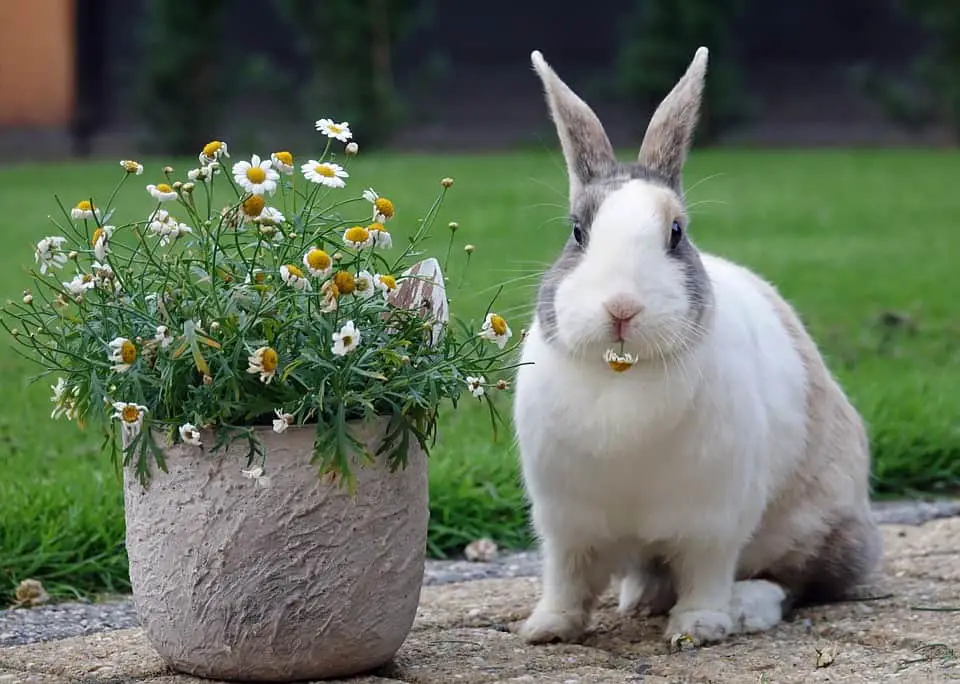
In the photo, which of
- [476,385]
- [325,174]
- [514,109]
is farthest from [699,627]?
[514,109]

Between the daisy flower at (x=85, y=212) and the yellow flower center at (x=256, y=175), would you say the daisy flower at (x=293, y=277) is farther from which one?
the daisy flower at (x=85, y=212)

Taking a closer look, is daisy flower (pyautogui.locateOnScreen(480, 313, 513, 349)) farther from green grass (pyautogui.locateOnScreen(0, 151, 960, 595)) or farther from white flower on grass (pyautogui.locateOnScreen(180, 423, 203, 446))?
white flower on grass (pyautogui.locateOnScreen(180, 423, 203, 446))

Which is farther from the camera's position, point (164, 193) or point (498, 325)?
point (498, 325)

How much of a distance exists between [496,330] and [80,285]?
727 mm

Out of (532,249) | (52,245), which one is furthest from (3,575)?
(532,249)

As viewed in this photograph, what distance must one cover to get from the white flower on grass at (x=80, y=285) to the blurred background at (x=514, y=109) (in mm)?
4496

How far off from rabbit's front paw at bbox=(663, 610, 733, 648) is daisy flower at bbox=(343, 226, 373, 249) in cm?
103

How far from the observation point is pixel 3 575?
→ 367cm

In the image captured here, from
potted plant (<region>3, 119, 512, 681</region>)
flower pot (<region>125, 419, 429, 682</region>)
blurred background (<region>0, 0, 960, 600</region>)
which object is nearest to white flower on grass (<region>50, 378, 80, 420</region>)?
potted plant (<region>3, 119, 512, 681</region>)

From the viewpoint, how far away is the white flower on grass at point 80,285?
282 cm

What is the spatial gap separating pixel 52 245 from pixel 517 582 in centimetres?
153

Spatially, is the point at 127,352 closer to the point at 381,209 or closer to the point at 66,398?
the point at 66,398

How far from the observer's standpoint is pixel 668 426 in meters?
3.04

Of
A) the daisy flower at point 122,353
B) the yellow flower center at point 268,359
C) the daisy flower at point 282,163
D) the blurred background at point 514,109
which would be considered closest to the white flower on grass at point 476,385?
the yellow flower center at point 268,359
